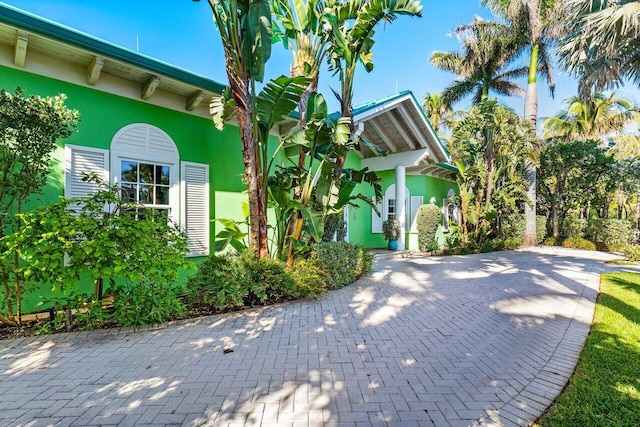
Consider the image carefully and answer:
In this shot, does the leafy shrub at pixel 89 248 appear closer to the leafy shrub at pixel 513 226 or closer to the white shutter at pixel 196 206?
the white shutter at pixel 196 206

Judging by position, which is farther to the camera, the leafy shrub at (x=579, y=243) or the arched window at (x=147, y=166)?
the leafy shrub at (x=579, y=243)

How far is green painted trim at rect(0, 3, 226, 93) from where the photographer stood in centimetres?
418

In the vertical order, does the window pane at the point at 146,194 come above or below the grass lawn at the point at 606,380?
above

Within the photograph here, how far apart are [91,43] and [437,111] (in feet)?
84.7

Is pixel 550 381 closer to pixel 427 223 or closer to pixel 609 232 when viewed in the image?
pixel 427 223

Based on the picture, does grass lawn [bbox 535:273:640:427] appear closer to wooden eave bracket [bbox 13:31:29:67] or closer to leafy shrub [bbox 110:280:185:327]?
leafy shrub [bbox 110:280:185:327]

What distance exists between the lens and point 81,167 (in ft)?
18.1

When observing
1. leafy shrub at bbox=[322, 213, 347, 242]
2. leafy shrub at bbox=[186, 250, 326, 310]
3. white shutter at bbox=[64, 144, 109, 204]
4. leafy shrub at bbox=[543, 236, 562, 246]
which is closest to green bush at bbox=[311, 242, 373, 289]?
leafy shrub at bbox=[186, 250, 326, 310]

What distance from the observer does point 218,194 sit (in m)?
7.66

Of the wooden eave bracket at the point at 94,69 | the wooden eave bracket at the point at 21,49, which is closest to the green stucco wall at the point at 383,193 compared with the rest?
the wooden eave bracket at the point at 94,69

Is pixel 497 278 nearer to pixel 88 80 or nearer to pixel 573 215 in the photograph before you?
pixel 88 80

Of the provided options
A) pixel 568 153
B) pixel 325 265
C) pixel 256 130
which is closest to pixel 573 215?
pixel 568 153

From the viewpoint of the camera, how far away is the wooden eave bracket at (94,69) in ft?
17.0

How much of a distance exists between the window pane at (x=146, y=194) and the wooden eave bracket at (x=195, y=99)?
82.7 inches
